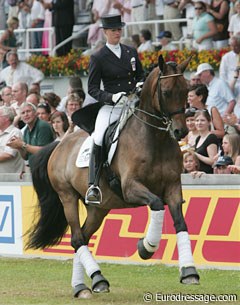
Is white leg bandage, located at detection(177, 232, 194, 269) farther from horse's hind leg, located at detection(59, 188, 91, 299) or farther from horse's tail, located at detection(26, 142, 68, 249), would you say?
horse's tail, located at detection(26, 142, 68, 249)

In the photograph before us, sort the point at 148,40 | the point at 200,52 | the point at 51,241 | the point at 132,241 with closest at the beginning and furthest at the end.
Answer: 1. the point at 51,241
2. the point at 132,241
3. the point at 200,52
4. the point at 148,40

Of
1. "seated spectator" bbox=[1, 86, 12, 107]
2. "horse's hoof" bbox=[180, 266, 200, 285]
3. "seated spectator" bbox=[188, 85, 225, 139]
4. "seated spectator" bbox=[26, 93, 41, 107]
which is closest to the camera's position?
"horse's hoof" bbox=[180, 266, 200, 285]

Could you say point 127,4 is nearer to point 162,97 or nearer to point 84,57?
point 84,57

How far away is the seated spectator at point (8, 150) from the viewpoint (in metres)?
16.4

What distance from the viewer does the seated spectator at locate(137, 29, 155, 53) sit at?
21.5 m

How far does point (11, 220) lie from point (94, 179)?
4.11m

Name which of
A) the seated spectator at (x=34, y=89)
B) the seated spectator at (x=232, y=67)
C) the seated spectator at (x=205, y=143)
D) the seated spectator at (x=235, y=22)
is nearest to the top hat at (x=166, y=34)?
the seated spectator at (x=235, y=22)

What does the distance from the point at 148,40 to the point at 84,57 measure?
1.82 m

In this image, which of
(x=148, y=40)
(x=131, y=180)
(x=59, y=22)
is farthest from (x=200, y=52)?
(x=131, y=180)

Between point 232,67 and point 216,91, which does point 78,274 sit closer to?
point 216,91

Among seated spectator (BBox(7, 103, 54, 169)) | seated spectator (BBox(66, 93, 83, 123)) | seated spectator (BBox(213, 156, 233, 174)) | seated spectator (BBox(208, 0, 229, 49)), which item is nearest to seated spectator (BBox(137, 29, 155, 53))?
seated spectator (BBox(208, 0, 229, 49))

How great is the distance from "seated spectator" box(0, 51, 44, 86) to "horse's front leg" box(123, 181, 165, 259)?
12047 millimetres

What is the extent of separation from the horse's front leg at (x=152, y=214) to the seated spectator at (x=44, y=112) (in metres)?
7.19

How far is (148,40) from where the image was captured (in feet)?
71.1
